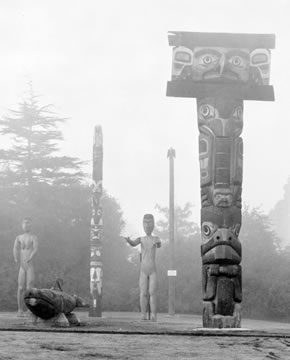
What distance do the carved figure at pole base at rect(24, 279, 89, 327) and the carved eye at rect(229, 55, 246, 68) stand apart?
4737 millimetres

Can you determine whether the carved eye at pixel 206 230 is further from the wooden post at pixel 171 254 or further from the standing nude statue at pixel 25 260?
the wooden post at pixel 171 254

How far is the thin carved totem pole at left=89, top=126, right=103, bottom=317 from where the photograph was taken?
16.4 meters

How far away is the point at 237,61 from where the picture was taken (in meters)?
10.9

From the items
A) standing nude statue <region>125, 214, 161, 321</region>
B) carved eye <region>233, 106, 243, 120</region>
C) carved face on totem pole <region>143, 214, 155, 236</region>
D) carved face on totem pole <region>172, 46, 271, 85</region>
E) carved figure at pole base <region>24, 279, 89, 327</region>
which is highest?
carved face on totem pole <region>172, 46, 271, 85</region>

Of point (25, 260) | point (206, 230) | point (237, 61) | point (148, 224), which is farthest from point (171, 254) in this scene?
point (237, 61)

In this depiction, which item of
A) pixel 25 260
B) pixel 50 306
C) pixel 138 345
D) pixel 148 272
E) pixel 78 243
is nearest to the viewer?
pixel 138 345

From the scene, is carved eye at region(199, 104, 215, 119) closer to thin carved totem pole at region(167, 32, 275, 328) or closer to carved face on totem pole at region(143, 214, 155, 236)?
thin carved totem pole at region(167, 32, 275, 328)

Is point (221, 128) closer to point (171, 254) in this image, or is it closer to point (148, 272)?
point (148, 272)

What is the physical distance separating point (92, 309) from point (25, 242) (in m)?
2.33

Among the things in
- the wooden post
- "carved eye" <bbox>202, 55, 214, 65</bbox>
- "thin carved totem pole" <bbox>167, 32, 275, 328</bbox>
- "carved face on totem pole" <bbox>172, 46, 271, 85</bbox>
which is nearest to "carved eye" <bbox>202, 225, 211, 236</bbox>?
"thin carved totem pole" <bbox>167, 32, 275, 328</bbox>

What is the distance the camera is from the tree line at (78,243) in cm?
2183

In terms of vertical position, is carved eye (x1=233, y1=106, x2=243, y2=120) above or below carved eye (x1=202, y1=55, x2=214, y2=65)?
below

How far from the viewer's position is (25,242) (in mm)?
16047

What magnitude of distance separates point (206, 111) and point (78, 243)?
17.3m
